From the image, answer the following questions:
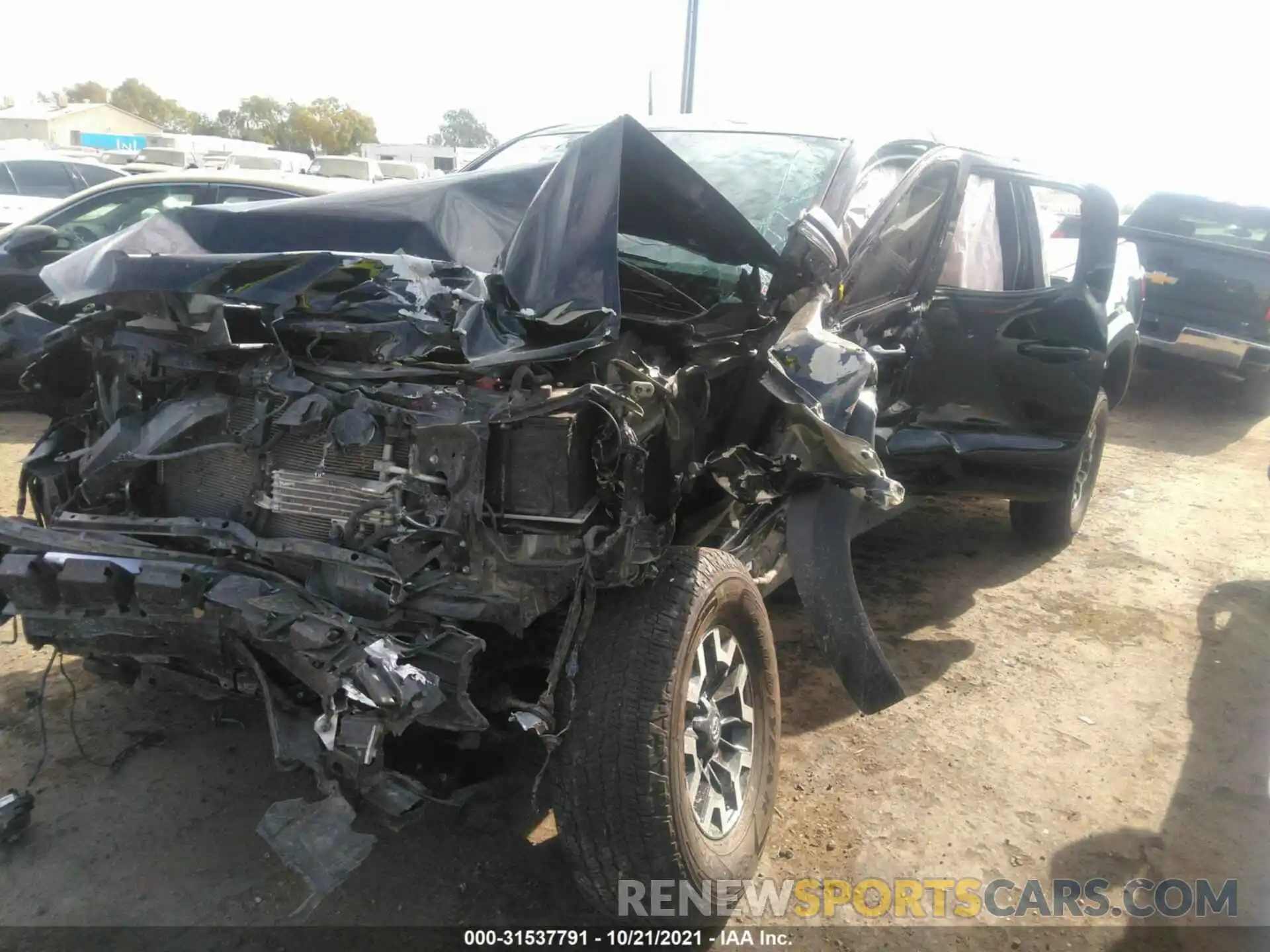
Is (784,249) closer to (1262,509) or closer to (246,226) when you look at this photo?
(246,226)

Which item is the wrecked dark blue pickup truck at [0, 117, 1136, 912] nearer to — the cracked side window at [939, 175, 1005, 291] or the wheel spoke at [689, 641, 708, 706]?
the wheel spoke at [689, 641, 708, 706]

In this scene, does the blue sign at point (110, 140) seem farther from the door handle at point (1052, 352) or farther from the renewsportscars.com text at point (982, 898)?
the renewsportscars.com text at point (982, 898)

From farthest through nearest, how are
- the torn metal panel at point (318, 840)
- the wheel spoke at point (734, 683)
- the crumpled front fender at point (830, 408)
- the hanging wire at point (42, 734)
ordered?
the hanging wire at point (42, 734)
the wheel spoke at point (734, 683)
the crumpled front fender at point (830, 408)
the torn metal panel at point (318, 840)

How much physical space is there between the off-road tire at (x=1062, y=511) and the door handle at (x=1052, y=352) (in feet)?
2.58

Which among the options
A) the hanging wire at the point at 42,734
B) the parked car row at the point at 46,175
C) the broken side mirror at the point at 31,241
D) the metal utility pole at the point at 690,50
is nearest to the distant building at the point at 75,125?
the parked car row at the point at 46,175

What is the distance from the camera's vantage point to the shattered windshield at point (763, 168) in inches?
133

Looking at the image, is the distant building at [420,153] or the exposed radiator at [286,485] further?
the distant building at [420,153]

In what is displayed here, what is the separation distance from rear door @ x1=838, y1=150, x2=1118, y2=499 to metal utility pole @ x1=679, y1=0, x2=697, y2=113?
7.31m

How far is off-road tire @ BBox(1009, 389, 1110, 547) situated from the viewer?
16.5 feet

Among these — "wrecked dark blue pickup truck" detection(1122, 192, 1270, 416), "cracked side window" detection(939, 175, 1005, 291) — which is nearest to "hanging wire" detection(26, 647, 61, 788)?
"cracked side window" detection(939, 175, 1005, 291)

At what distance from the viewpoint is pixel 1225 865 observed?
9.41 feet

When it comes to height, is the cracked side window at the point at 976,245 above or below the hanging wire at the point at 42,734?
above

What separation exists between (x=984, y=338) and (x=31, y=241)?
5.47 m

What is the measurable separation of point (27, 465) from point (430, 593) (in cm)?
159
